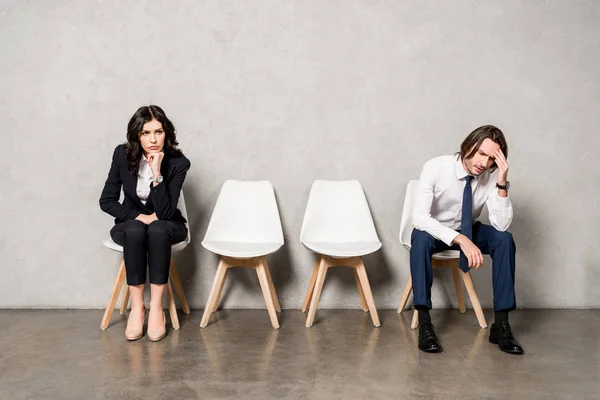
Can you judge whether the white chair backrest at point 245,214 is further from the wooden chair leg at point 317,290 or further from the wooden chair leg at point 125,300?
the wooden chair leg at point 125,300

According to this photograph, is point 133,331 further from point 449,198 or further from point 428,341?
point 449,198

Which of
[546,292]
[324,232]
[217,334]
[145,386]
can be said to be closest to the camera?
[145,386]

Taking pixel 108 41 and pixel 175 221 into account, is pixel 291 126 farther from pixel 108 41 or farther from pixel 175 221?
pixel 108 41

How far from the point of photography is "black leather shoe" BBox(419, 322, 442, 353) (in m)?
2.58

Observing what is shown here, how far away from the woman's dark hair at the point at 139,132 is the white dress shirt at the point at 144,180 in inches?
2.0

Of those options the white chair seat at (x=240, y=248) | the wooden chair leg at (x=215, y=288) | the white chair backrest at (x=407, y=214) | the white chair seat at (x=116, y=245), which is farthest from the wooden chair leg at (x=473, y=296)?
the white chair seat at (x=116, y=245)

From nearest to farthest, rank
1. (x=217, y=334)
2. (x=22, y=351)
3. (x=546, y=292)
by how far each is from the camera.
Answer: (x=22, y=351), (x=217, y=334), (x=546, y=292)

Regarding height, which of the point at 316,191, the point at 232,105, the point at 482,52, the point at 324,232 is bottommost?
the point at 324,232

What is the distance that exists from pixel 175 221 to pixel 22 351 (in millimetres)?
961

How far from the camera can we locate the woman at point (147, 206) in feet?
9.00

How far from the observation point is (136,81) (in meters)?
3.36

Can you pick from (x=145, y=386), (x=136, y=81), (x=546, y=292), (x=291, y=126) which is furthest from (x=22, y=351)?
(x=546, y=292)

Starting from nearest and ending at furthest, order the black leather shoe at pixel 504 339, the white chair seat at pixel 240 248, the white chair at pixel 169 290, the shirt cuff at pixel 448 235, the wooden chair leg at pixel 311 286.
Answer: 1. the black leather shoe at pixel 504 339
2. the shirt cuff at pixel 448 235
3. the white chair seat at pixel 240 248
4. the white chair at pixel 169 290
5. the wooden chair leg at pixel 311 286

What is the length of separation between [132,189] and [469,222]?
1795 millimetres
